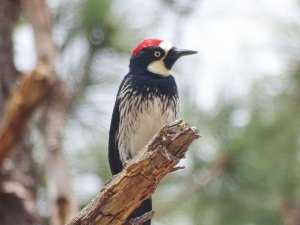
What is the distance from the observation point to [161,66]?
4242 mm

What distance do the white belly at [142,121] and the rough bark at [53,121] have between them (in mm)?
490

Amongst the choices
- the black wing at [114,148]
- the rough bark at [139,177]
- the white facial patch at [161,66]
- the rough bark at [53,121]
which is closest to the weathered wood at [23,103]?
the rough bark at [53,121]

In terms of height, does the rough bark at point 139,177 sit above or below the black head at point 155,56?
below

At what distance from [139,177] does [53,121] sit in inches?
68.7

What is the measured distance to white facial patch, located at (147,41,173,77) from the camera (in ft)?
13.8

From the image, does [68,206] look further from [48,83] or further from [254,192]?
[254,192]

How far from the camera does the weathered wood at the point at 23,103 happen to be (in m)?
4.32

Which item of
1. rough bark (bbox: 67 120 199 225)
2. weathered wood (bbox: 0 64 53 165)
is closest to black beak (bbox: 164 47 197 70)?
weathered wood (bbox: 0 64 53 165)

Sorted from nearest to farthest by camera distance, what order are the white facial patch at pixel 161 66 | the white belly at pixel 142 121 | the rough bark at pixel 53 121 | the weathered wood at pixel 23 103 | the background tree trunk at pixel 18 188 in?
the white belly at pixel 142 121 → the white facial patch at pixel 161 66 → the weathered wood at pixel 23 103 → the rough bark at pixel 53 121 → the background tree trunk at pixel 18 188

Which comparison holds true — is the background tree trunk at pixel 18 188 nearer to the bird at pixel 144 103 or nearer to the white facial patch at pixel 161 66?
the bird at pixel 144 103

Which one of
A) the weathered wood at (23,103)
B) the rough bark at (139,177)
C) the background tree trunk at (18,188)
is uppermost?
the weathered wood at (23,103)

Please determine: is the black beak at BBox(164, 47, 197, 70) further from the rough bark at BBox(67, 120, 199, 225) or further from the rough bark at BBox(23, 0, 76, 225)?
the rough bark at BBox(67, 120, 199, 225)

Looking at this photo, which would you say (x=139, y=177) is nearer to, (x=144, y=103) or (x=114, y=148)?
(x=144, y=103)

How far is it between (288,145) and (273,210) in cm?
42
